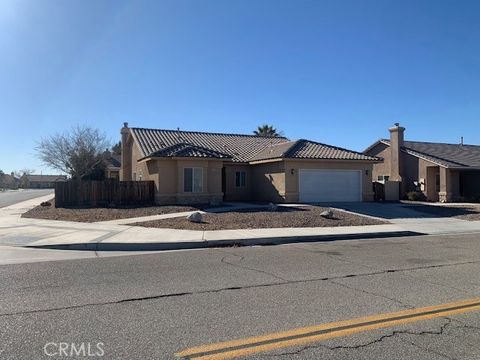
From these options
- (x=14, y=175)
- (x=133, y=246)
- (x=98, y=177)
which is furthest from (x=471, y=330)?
(x=14, y=175)

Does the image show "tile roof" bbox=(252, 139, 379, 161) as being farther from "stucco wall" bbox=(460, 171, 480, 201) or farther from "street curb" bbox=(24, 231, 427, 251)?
"street curb" bbox=(24, 231, 427, 251)

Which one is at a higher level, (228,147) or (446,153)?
(228,147)

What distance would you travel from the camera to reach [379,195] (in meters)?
32.9

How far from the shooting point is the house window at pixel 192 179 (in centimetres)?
2639

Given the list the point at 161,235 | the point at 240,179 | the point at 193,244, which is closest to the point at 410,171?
the point at 240,179

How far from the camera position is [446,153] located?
3831 cm

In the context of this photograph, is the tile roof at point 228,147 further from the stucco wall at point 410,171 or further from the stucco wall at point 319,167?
the stucco wall at point 410,171

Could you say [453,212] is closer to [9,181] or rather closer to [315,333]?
[315,333]

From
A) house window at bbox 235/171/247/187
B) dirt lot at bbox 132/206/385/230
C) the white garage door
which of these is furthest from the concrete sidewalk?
house window at bbox 235/171/247/187

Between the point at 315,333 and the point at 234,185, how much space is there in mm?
25935

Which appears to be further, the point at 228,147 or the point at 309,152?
the point at 228,147

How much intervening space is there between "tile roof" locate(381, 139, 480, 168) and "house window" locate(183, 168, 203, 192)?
62.7ft

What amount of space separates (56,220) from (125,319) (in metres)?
15.8

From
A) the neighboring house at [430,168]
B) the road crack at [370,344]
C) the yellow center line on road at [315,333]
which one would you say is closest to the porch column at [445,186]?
the neighboring house at [430,168]
